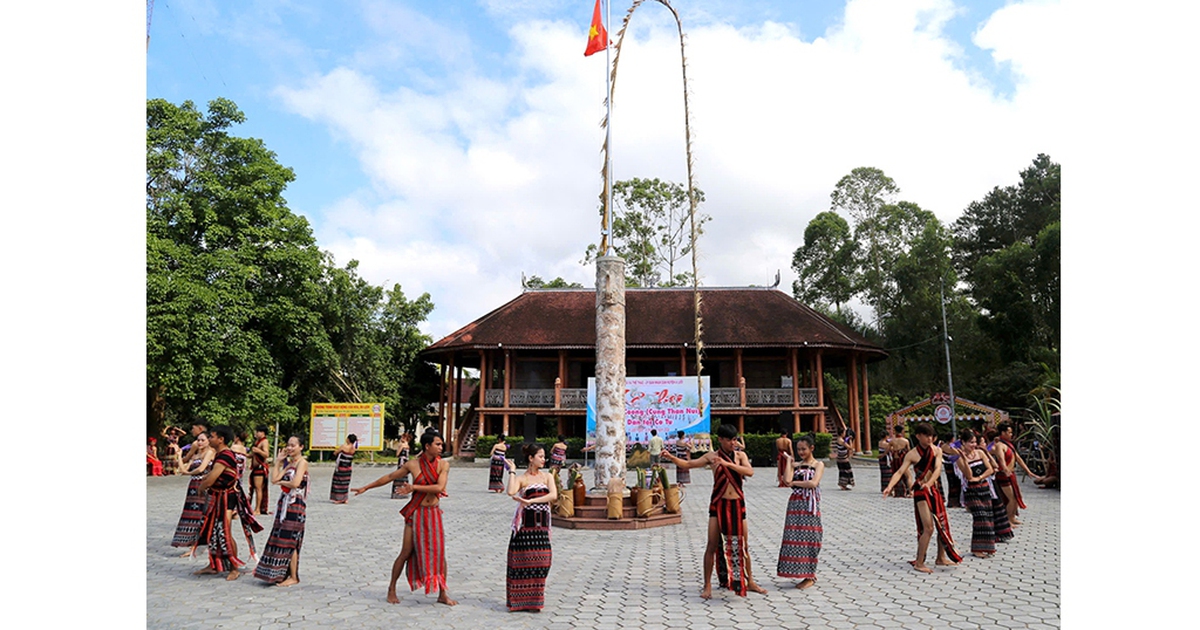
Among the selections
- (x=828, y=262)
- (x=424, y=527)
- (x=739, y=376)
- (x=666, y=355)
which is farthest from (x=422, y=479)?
(x=828, y=262)

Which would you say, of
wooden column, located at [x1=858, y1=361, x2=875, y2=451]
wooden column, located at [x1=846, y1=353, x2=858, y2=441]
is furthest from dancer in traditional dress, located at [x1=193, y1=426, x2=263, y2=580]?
wooden column, located at [x1=858, y1=361, x2=875, y2=451]

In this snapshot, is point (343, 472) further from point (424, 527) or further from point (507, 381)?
point (507, 381)

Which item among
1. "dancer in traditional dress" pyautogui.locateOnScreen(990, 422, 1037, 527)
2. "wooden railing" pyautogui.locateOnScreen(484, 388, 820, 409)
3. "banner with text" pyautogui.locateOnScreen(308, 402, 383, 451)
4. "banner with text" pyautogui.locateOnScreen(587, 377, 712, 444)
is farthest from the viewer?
"wooden railing" pyautogui.locateOnScreen(484, 388, 820, 409)

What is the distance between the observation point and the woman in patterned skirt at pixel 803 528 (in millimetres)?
6809

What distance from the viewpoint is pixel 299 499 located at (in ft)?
22.5

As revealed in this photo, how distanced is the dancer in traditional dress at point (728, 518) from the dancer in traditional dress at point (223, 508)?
4.32 meters

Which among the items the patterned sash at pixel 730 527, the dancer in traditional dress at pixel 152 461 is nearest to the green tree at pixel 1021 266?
the patterned sash at pixel 730 527

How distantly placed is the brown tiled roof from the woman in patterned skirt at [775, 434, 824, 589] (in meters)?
20.6

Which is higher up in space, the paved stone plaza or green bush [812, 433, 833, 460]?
the paved stone plaza

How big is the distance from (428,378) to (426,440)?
30.2 m

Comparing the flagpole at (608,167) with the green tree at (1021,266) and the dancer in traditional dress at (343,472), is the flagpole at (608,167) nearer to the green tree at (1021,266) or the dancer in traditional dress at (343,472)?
the dancer in traditional dress at (343,472)

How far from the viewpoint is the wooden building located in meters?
27.5

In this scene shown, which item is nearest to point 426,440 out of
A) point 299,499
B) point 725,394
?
point 299,499

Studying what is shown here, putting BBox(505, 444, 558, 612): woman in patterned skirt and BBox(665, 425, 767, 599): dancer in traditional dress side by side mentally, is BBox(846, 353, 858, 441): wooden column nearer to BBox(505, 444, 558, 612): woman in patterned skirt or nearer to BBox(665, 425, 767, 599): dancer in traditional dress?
BBox(665, 425, 767, 599): dancer in traditional dress
